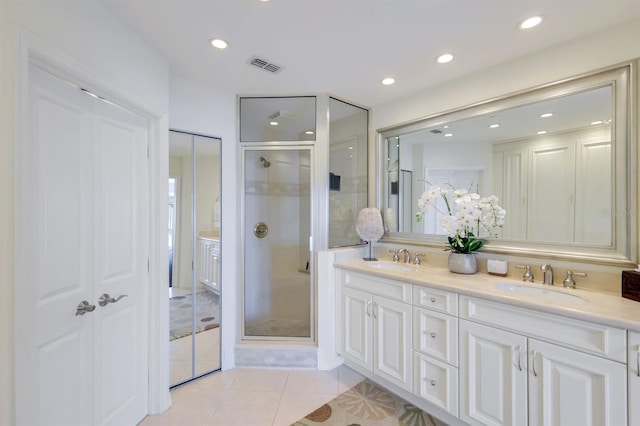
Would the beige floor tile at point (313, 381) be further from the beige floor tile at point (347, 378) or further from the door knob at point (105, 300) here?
the door knob at point (105, 300)

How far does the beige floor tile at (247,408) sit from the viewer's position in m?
1.85

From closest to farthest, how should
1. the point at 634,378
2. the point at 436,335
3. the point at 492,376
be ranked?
1. the point at 634,378
2. the point at 492,376
3. the point at 436,335

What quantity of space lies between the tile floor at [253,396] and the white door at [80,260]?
32 centimetres

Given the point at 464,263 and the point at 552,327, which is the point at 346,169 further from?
the point at 552,327

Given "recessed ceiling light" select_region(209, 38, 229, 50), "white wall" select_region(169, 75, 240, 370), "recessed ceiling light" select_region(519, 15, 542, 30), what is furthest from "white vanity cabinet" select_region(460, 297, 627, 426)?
"recessed ceiling light" select_region(209, 38, 229, 50)

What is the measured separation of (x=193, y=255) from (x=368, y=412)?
182 cm

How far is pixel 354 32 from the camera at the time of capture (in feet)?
5.49

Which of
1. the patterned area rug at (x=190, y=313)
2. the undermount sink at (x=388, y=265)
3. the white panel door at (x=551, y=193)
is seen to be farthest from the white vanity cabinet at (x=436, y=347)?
the patterned area rug at (x=190, y=313)

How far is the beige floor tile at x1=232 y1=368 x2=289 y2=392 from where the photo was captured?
87.3 inches

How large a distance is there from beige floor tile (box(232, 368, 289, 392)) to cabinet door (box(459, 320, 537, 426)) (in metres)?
1.38

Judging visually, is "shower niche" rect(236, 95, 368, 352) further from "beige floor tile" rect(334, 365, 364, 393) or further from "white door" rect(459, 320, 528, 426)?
"white door" rect(459, 320, 528, 426)

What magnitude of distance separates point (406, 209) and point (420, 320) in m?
1.11

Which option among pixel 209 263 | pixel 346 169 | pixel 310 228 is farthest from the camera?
pixel 346 169

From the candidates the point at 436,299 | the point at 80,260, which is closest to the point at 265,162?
the point at 80,260
